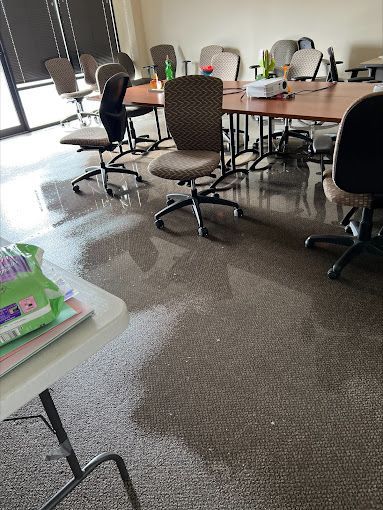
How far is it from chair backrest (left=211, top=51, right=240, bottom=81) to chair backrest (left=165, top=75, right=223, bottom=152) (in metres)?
1.96

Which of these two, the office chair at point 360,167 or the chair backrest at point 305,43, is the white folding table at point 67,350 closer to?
the office chair at point 360,167

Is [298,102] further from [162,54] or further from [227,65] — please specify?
[162,54]

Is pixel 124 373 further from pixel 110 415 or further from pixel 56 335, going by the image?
pixel 56 335

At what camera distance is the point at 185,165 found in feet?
8.70

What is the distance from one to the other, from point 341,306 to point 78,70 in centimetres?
667

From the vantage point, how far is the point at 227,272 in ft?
7.79

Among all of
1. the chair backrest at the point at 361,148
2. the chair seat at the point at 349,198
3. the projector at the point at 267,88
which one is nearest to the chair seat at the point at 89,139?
the projector at the point at 267,88

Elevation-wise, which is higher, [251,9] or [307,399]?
[251,9]

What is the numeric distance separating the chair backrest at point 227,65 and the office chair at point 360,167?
2.75 metres

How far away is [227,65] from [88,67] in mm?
3060

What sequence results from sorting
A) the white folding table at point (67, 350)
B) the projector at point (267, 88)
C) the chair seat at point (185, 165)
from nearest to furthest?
the white folding table at point (67, 350), the chair seat at point (185, 165), the projector at point (267, 88)

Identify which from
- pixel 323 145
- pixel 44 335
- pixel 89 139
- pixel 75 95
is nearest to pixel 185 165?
pixel 323 145

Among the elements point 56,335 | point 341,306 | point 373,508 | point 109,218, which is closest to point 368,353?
point 341,306

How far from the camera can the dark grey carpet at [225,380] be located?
4.25ft
